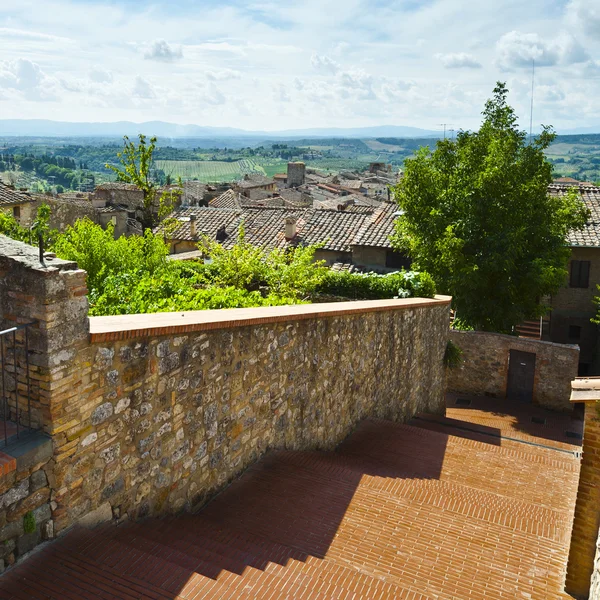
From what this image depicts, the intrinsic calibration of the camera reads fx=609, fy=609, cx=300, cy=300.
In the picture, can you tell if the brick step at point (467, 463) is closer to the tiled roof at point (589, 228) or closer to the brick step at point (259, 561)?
the brick step at point (259, 561)

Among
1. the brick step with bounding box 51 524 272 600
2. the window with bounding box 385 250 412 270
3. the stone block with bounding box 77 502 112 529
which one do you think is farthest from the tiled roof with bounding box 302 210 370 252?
the brick step with bounding box 51 524 272 600

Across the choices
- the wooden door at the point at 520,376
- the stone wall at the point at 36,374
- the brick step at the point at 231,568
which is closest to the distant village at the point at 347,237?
the wooden door at the point at 520,376

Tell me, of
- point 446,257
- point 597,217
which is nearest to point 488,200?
point 446,257

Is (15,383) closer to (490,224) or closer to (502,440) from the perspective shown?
(502,440)

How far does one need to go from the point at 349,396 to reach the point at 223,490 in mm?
3642

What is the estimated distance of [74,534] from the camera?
4.60m

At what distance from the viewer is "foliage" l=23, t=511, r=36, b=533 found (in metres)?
4.24

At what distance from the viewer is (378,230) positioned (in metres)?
26.2

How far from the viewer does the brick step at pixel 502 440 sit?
10.7m

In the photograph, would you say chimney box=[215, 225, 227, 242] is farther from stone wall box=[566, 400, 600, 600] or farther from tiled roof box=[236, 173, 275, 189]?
tiled roof box=[236, 173, 275, 189]

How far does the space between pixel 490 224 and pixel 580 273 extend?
8794 millimetres

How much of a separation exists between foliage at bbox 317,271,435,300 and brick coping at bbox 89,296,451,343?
13.4ft

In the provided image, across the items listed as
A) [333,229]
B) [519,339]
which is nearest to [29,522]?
[519,339]

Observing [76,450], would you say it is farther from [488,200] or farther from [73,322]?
[488,200]
